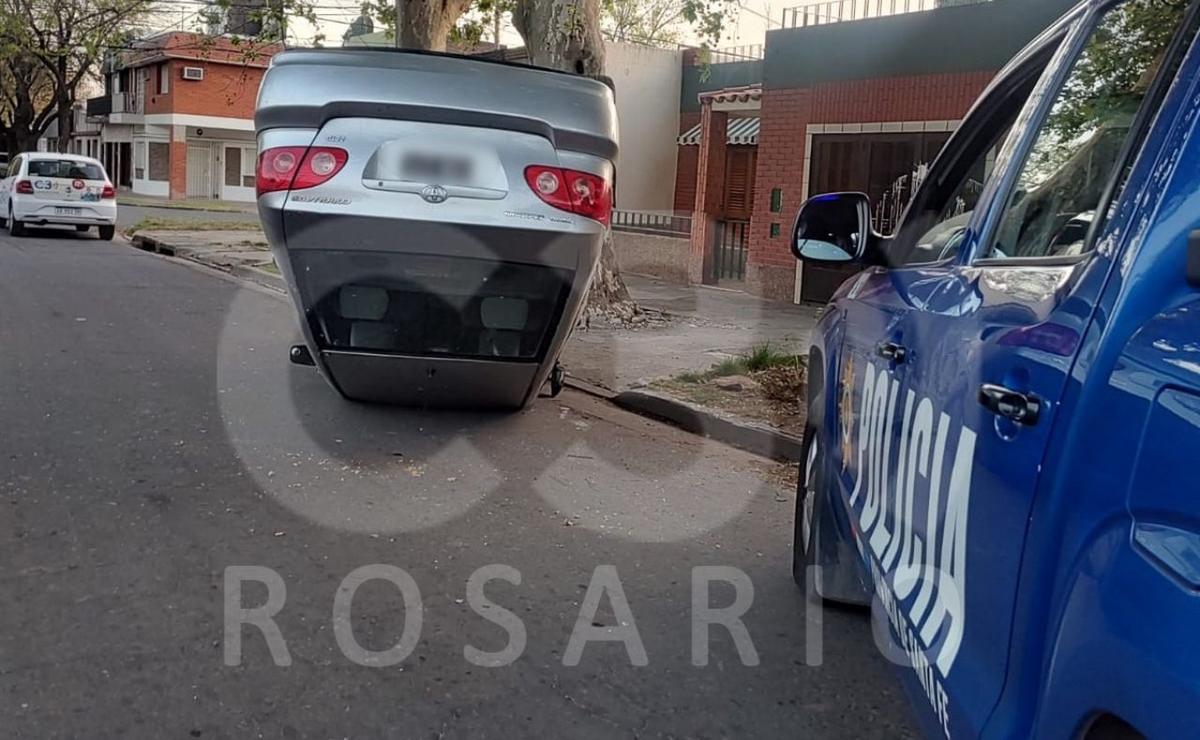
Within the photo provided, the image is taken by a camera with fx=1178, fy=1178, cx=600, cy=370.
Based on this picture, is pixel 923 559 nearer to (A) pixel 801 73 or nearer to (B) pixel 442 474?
(B) pixel 442 474

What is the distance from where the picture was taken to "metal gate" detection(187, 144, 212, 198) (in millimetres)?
47406

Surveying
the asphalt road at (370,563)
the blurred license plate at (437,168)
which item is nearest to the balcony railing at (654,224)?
the asphalt road at (370,563)

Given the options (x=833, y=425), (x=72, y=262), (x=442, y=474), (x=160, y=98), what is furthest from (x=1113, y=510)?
(x=160, y=98)

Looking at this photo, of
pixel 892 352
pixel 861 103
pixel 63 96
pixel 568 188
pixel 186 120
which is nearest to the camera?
pixel 892 352

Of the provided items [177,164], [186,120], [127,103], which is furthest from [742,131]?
[127,103]

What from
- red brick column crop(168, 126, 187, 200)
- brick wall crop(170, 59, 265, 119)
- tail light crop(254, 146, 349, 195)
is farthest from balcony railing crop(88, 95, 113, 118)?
tail light crop(254, 146, 349, 195)

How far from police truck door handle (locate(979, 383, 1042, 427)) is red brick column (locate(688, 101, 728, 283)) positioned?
48.8 ft

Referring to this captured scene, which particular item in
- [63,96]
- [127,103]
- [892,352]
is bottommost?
[892,352]

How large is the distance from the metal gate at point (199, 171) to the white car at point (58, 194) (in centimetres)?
2670

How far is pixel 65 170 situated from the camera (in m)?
21.2

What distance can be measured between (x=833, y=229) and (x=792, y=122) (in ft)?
37.3

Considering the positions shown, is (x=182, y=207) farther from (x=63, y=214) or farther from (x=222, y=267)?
(x=222, y=267)

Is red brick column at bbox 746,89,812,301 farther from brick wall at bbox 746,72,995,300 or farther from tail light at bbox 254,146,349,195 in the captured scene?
tail light at bbox 254,146,349,195

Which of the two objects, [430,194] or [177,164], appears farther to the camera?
[177,164]
